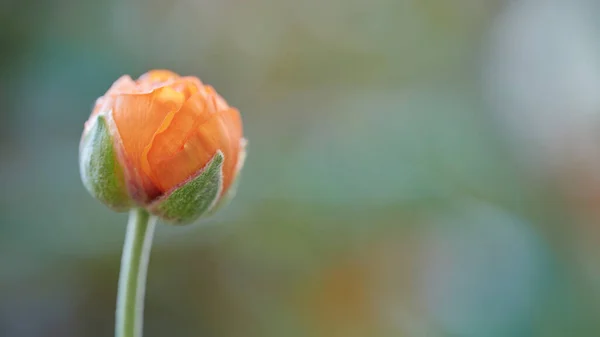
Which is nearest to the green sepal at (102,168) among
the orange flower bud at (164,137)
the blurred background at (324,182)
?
the orange flower bud at (164,137)

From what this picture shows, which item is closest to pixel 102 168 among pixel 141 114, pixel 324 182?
pixel 141 114

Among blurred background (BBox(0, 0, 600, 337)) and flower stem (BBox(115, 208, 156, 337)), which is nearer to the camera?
flower stem (BBox(115, 208, 156, 337))

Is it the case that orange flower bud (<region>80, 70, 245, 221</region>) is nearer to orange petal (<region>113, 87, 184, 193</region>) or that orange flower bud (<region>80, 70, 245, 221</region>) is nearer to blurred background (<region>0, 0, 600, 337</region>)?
orange petal (<region>113, 87, 184, 193</region>)

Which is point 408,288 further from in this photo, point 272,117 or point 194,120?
point 194,120

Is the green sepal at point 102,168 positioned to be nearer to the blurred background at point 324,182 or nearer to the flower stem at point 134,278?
the flower stem at point 134,278

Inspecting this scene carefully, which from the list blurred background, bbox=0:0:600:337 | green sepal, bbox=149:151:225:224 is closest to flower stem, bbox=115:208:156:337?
green sepal, bbox=149:151:225:224

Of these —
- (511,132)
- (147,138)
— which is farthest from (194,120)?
(511,132)
